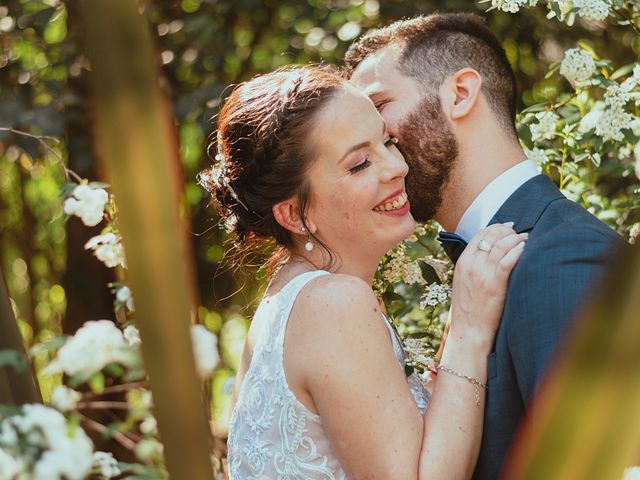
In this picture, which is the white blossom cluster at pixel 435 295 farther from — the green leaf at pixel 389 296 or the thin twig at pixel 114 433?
the thin twig at pixel 114 433

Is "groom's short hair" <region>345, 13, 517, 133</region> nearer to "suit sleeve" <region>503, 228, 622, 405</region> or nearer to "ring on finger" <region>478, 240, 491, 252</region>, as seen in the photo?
"ring on finger" <region>478, 240, 491, 252</region>

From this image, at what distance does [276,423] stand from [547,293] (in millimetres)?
740

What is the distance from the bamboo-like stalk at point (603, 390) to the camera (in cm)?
49

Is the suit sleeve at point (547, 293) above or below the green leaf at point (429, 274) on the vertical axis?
above

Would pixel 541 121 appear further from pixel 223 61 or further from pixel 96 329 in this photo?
pixel 223 61

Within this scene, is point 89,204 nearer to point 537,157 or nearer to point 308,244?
point 308,244

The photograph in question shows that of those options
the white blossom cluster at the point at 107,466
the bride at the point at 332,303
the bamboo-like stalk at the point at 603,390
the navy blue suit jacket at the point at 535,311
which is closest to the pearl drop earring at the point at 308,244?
the bride at the point at 332,303

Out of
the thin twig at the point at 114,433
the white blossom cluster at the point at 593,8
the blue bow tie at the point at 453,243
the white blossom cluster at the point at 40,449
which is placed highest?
the white blossom cluster at the point at 593,8

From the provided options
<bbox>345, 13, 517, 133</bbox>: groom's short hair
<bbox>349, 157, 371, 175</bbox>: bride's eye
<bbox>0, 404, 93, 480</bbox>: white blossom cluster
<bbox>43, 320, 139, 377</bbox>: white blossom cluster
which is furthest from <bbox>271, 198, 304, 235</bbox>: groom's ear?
<bbox>0, 404, 93, 480</bbox>: white blossom cluster

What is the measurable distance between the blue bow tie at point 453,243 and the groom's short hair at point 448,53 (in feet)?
1.31

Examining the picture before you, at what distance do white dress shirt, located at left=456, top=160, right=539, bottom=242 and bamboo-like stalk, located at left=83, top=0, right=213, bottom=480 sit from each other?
2053mm

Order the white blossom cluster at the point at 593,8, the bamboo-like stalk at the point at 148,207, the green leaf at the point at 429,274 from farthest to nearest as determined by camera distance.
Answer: the green leaf at the point at 429,274
the white blossom cluster at the point at 593,8
the bamboo-like stalk at the point at 148,207

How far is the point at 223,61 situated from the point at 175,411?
174 inches

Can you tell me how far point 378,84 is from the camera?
2.80 meters
